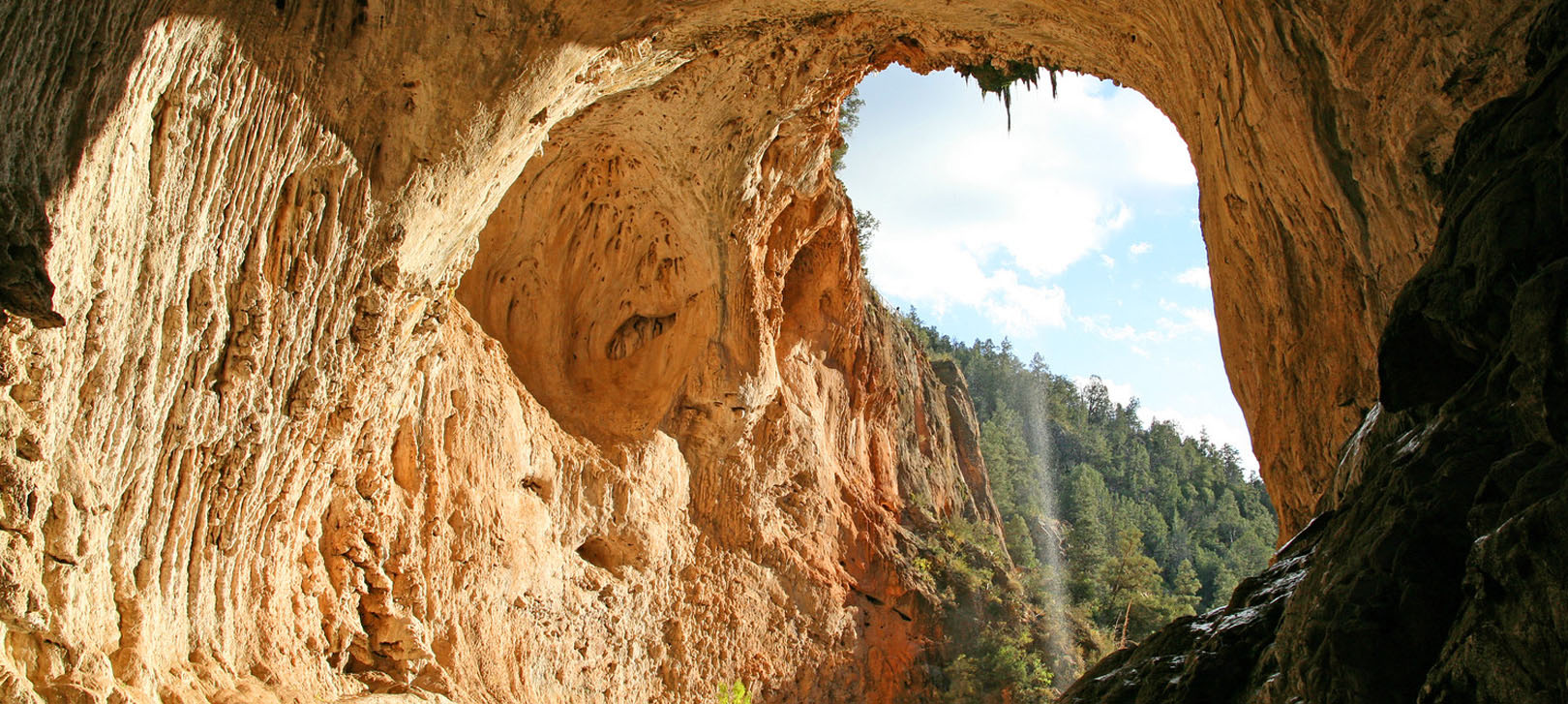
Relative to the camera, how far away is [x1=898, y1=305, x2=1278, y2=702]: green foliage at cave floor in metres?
16.2

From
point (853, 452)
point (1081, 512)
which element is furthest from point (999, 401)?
point (853, 452)

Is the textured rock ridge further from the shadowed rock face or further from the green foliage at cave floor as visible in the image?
the green foliage at cave floor

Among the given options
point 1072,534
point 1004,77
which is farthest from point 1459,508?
point 1072,534

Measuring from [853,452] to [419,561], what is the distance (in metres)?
9.81

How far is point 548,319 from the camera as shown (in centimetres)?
1130

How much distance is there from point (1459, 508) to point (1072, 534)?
96.3 ft

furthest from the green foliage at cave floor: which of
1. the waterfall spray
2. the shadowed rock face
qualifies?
the shadowed rock face

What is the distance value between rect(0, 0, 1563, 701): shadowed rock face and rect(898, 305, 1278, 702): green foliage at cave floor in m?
4.61

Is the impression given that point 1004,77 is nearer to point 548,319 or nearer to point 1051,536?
point 548,319

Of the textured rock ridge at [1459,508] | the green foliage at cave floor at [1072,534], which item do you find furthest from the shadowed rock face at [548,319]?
the green foliage at cave floor at [1072,534]

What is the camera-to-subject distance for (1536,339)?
2.49 metres

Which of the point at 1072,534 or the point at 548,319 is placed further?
the point at 1072,534

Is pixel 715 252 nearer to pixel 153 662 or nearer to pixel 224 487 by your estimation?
pixel 224 487

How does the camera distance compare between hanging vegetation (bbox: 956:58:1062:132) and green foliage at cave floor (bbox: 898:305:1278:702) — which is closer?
hanging vegetation (bbox: 956:58:1062:132)
